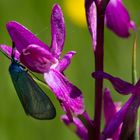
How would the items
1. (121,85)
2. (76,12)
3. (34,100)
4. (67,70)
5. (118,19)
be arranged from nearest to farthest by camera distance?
(34,100) < (121,85) < (118,19) < (67,70) < (76,12)

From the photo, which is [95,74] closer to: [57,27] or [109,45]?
[57,27]

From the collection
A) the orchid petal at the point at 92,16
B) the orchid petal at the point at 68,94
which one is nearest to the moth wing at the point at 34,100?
the orchid petal at the point at 68,94

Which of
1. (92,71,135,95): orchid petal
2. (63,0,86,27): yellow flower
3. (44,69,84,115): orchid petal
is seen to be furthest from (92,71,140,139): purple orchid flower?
(63,0,86,27): yellow flower

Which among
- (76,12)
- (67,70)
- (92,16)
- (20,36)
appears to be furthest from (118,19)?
(76,12)

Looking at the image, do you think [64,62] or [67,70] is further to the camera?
[67,70]

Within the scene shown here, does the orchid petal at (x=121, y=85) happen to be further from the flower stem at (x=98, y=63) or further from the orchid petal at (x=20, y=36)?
the orchid petal at (x=20, y=36)

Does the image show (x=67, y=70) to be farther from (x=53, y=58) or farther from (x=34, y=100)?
(x=34, y=100)

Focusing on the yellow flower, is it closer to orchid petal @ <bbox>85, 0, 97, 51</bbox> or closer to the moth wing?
orchid petal @ <bbox>85, 0, 97, 51</bbox>

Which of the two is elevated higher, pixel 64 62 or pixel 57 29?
pixel 57 29
